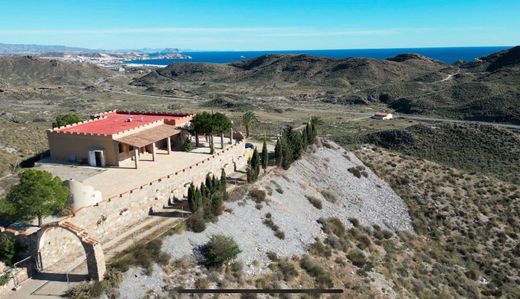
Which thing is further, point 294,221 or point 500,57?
point 500,57

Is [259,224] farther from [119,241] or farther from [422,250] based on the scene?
[422,250]

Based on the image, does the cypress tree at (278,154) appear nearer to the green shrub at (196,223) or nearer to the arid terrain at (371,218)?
the arid terrain at (371,218)

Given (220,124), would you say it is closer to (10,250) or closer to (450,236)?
(10,250)

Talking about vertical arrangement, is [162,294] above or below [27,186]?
below

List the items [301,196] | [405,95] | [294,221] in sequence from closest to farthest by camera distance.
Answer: [294,221], [301,196], [405,95]

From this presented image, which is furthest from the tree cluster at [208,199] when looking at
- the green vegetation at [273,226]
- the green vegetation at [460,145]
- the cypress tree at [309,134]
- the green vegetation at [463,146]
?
the green vegetation at [463,146]

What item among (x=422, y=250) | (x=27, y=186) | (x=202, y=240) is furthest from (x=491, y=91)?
(x=27, y=186)

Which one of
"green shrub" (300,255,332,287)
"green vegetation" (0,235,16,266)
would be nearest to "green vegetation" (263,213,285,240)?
"green shrub" (300,255,332,287)
